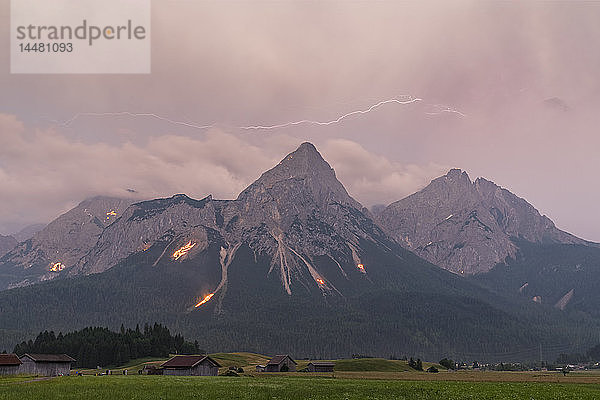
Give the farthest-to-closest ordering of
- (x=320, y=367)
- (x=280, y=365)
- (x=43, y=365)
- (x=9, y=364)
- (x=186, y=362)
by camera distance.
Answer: (x=320, y=367)
(x=280, y=365)
(x=43, y=365)
(x=186, y=362)
(x=9, y=364)

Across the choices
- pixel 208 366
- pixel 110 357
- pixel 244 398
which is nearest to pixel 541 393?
pixel 244 398

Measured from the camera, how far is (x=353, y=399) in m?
54.1

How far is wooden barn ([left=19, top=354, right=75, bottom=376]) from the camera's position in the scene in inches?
5162

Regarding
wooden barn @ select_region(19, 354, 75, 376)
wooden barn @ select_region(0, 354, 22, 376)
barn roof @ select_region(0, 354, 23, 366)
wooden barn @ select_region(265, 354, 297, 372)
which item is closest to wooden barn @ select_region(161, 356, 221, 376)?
wooden barn @ select_region(19, 354, 75, 376)

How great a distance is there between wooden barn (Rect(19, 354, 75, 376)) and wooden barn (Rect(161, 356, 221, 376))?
1103 inches

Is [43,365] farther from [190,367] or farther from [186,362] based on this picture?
[190,367]

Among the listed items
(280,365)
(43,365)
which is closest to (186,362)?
(43,365)

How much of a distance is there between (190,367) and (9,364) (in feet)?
134

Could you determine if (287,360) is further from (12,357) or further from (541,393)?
(541,393)

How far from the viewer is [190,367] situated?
5128 inches

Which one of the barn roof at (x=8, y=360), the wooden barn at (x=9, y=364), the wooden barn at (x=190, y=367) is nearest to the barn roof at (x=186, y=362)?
the wooden barn at (x=190, y=367)

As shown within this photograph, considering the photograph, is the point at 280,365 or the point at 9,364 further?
the point at 280,365

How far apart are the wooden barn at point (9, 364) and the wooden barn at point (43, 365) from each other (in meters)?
6.65

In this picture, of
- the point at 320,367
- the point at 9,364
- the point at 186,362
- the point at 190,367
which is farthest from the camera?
the point at 320,367
